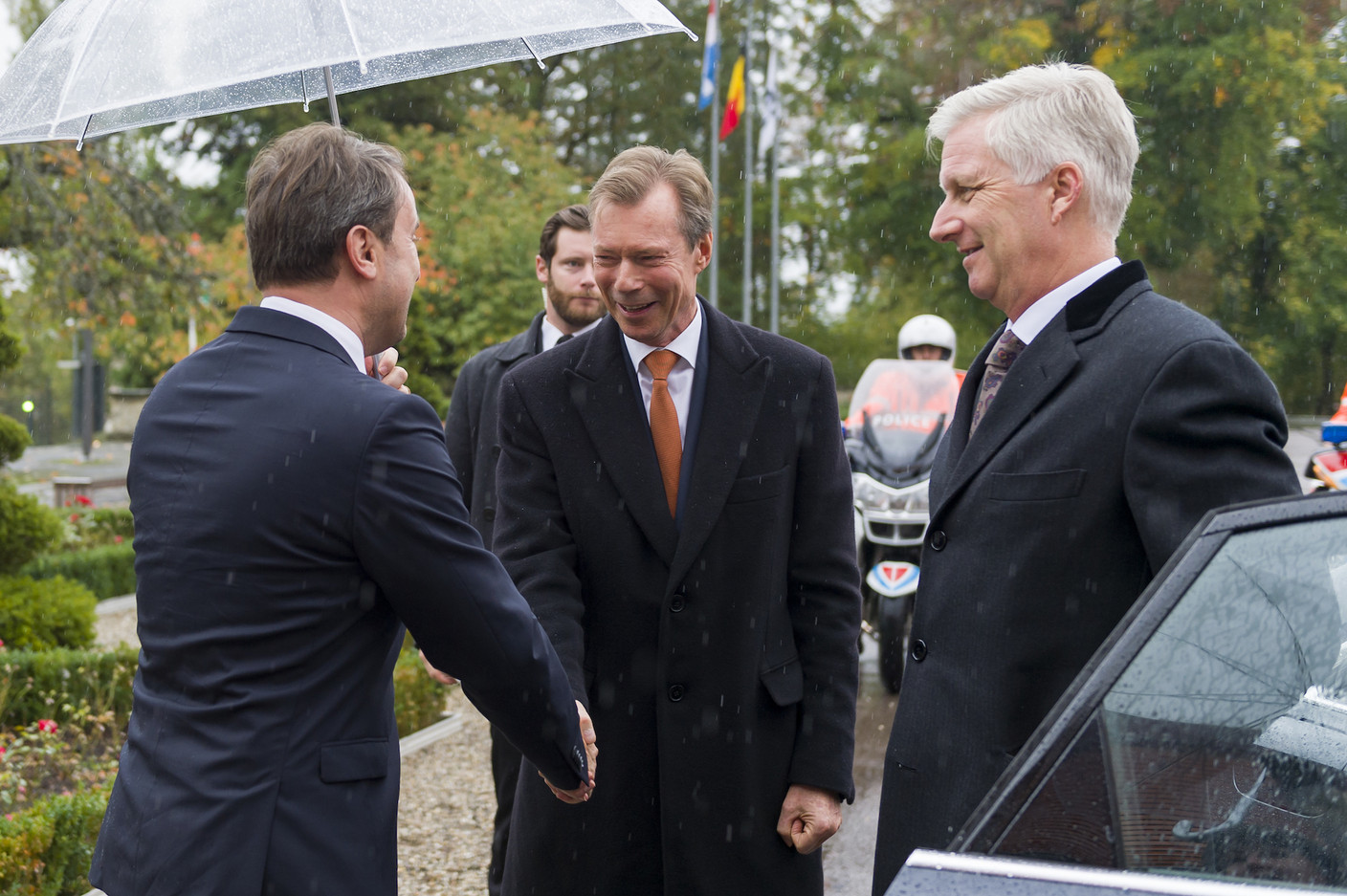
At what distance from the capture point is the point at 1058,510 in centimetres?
218

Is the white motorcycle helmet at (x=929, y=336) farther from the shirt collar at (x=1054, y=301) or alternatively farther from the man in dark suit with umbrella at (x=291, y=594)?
the man in dark suit with umbrella at (x=291, y=594)

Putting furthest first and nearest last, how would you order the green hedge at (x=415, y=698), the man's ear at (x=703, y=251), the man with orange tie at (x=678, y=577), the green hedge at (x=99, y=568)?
the green hedge at (x=99, y=568) → the green hedge at (x=415, y=698) → the man's ear at (x=703, y=251) → the man with orange tie at (x=678, y=577)

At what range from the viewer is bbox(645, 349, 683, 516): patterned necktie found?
9.61 ft

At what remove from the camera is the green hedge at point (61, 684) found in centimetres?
678

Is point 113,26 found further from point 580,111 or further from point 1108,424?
point 580,111

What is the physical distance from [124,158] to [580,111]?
70.0 ft

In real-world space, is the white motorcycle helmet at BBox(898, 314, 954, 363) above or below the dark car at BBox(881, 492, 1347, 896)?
below

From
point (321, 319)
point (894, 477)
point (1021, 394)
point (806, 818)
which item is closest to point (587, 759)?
point (806, 818)

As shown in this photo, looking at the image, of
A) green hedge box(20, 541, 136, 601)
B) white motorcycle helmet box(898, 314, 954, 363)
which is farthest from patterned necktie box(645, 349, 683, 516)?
green hedge box(20, 541, 136, 601)

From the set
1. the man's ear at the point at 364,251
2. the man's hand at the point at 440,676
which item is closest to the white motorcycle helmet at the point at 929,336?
the man's hand at the point at 440,676

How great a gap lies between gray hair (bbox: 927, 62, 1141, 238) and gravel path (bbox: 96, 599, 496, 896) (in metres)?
3.34

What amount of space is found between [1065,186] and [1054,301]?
0.22 m

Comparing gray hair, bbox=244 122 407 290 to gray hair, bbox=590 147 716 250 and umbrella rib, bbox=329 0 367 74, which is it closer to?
umbrella rib, bbox=329 0 367 74

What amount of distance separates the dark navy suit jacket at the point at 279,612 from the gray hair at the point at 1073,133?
125 centimetres
